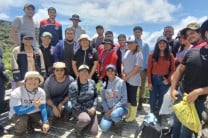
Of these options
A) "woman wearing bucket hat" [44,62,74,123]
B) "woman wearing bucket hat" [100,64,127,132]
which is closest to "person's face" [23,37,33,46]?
"woman wearing bucket hat" [44,62,74,123]

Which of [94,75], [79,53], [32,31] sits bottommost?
[94,75]

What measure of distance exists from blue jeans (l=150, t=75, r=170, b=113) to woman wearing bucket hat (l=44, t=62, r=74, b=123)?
6.05ft

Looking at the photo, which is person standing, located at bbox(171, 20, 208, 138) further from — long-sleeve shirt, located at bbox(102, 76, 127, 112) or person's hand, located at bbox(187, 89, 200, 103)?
long-sleeve shirt, located at bbox(102, 76, 127, 112)

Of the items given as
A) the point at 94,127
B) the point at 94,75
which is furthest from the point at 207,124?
the point at 94,75

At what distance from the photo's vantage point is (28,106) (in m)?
5.63

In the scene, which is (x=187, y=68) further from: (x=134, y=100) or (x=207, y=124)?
(x=134, y=100)

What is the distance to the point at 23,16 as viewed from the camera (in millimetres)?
7254

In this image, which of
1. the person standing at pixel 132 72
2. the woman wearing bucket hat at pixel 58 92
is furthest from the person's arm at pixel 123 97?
the woman wearing bucket hat at pixel 58 92

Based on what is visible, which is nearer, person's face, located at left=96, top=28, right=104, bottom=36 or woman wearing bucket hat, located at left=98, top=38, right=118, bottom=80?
woman wearing bucket hat, located at left=98, top=38, right=118, bottom=80

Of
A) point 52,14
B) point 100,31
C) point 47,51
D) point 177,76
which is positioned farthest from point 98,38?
point 177,76

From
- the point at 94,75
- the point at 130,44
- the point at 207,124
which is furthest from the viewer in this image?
the point at 94,75

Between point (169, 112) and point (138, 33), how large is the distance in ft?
7.66

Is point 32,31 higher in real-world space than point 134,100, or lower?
higher

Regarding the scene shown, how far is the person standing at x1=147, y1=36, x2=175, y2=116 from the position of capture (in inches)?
242
